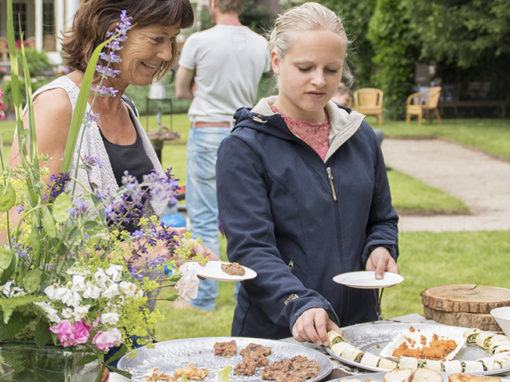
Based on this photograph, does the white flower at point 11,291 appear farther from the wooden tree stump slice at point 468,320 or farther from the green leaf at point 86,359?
the wooden tree stump slice at point 468,320

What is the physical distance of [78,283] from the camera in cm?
115

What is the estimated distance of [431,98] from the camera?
21.7m

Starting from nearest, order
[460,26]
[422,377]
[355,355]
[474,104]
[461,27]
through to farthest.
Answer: [422,377]
[355,355]
[460,26]
[461,27]
[474,104]

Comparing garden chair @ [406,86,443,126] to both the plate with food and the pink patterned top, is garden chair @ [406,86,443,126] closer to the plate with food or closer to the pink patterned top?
the pink patterned top

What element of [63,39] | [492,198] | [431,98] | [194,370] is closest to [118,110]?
[63,39]

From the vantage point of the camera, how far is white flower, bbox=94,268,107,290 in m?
1.15

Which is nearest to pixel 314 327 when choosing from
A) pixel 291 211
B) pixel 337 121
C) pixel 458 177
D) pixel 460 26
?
pixel 291 211

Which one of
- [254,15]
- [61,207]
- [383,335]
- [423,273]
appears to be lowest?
[423,273]

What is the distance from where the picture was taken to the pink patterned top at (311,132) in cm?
Result: 241

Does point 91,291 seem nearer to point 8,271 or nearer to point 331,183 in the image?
point 8,271

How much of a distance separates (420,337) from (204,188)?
11.2 ft

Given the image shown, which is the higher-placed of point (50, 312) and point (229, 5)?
point (229, 5)

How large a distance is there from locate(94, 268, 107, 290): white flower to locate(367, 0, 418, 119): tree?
2283cm

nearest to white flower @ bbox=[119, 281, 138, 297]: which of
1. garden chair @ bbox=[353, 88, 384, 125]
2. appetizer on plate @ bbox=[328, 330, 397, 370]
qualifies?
appetizer on plate @ bbox=[328, 330, 397, 370]
